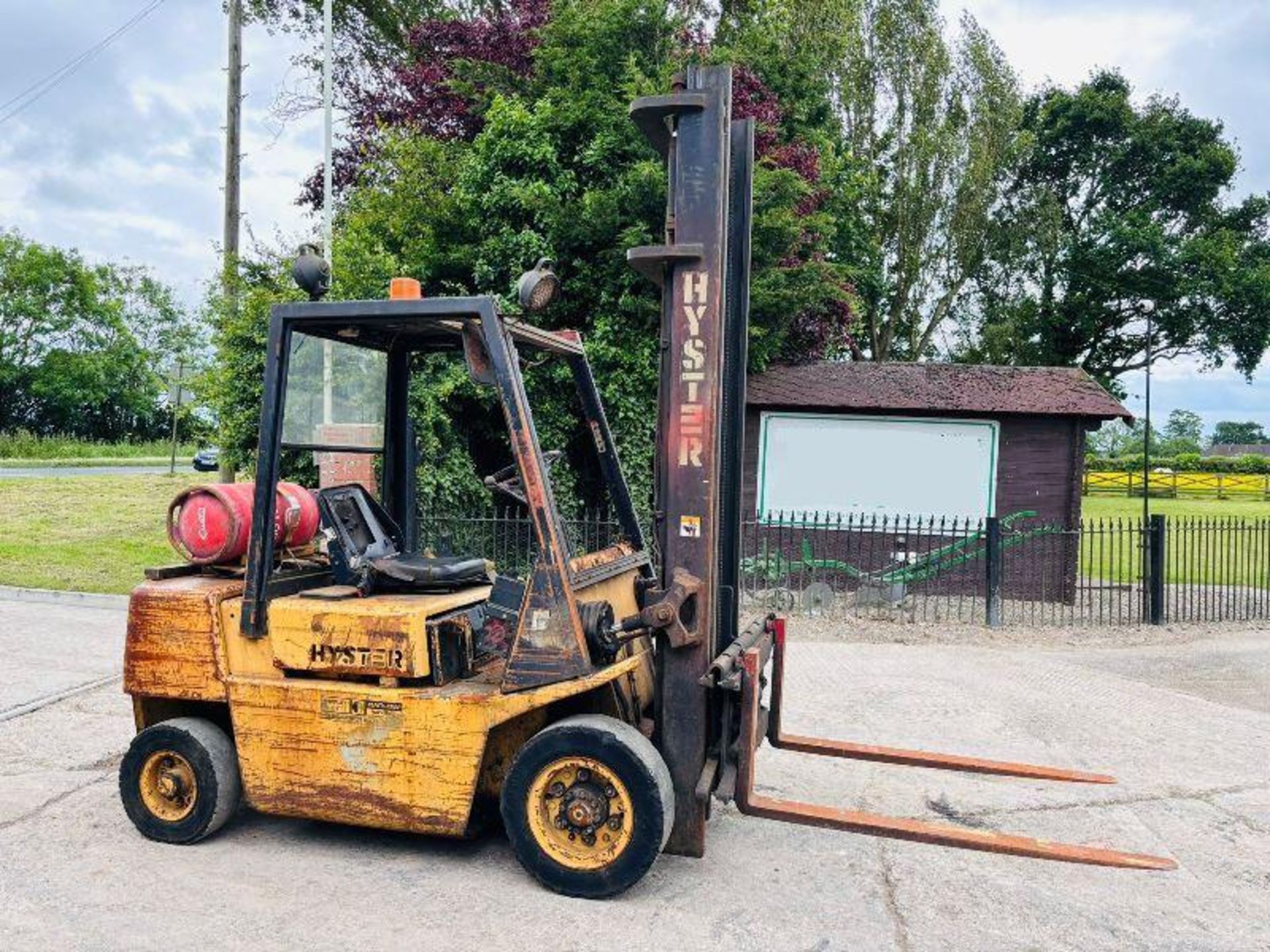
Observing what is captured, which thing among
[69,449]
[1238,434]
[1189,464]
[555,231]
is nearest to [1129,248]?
[555,231]

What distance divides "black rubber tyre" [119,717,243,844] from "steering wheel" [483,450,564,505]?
6.20ft

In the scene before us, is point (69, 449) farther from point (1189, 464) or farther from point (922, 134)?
point (1189, 464)

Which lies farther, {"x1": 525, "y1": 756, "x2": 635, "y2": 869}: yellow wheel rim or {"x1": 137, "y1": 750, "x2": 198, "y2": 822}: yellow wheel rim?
{"x1": 137, "y1": 750, "x2": 198, "y2": 822}: yellow wheel rim

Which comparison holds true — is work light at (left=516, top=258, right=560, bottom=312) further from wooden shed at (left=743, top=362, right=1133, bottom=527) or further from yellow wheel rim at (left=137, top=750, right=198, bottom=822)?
wooden shed at (left=743, top=362, right=1133, bottom=527)

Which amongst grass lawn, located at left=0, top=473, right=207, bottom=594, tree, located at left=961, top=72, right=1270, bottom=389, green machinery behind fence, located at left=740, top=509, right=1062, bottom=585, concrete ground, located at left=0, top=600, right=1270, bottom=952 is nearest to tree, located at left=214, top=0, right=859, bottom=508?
green machinery behind fence, located at left=740, top=509, right=1062, bottom=585

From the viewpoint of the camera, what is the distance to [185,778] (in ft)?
15.9

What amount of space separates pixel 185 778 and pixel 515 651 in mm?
1924

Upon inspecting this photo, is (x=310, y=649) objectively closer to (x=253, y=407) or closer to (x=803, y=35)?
(x=253, y=407)

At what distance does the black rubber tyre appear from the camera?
15.7ft

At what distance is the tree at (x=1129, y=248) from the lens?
31641 millimetres

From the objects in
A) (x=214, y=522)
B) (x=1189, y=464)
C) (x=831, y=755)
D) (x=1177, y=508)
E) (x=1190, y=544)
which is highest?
(x=1189, y=464)

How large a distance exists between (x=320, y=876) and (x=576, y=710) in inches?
54.5

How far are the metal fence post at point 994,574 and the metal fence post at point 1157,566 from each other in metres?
1.95

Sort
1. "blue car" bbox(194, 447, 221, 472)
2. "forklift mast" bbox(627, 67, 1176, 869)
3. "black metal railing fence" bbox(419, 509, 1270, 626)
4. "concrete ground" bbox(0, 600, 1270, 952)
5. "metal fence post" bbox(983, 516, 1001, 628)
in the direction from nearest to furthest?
"concrete ground" bbox(0, 600, 1270, 952)
"forklift mast" bbox(627, 67, 1176, 869)
"metal fence post" bbox(983, 516, 1001, 628)
"black metal railing fence" bbox(419, 509, 1270, 626)
"blue car" bbox(194, 447, 221, 472)
